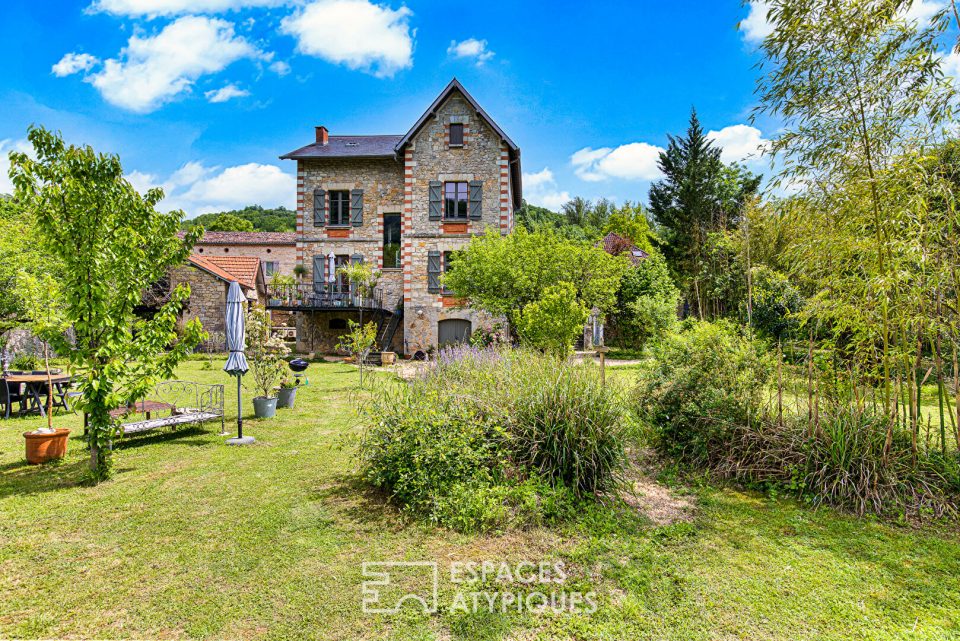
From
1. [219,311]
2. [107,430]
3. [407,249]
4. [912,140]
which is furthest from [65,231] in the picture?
[219,311]

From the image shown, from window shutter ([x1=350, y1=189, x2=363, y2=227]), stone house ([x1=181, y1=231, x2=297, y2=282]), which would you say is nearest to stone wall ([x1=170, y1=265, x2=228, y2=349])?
window shutter ([x1=350, y1=189, x2=363, y2=227])

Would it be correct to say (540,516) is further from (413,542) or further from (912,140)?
(912,140)

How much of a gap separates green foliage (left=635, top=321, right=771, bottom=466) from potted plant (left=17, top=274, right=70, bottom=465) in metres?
6.65

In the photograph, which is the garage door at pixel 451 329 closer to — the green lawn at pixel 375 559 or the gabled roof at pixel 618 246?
the green lawn at pixel 375 559

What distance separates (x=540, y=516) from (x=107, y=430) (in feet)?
14.9

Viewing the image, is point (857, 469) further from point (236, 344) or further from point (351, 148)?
point (351, 148)

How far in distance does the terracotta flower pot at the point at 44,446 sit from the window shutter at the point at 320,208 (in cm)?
1553

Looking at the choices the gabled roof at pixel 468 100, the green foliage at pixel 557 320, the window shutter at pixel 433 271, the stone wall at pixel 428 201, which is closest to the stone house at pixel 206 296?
the stone wall at pixel 428 201

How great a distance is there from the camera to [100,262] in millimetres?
4961

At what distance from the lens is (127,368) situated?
534cm

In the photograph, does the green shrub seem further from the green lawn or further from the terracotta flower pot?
the terracotta flower pot

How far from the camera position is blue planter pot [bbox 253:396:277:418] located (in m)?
8.41

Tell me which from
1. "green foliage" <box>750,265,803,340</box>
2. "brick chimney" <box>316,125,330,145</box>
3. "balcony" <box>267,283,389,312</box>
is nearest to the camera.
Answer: "green foliage" <box>750,265,803,340</box>

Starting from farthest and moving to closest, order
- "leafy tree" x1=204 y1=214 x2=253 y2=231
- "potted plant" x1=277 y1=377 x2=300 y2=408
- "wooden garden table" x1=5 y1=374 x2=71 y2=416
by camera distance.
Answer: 1. "leafy tree" x1=204 y1=214 x2=253 y2=231
2. "potted plant" x1=277 y1=377 x2=300 y2=408
3. "wooden garden table" x1=5 y1=374 x2=71 y2=416
